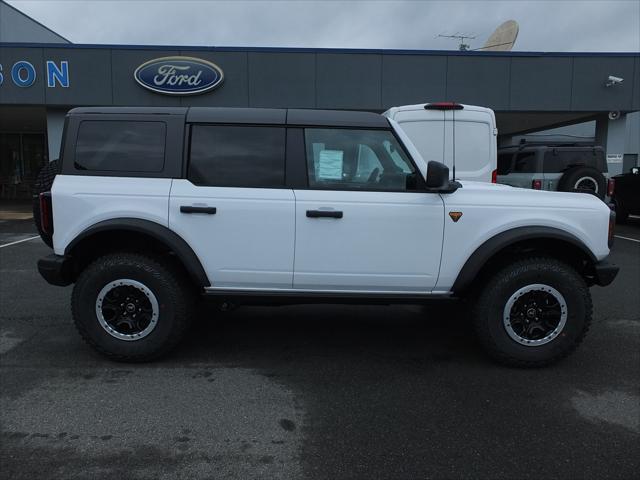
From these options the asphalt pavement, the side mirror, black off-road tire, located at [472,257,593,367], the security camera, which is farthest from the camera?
the security camera

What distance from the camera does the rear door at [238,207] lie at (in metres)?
3.83

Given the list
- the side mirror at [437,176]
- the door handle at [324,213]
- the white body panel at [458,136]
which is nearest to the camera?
the side mirror at [437,176]

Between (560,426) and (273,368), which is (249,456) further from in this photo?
(560,426)

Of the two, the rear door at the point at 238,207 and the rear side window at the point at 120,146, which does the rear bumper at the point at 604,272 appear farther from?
the rear side window at the point at 120,146

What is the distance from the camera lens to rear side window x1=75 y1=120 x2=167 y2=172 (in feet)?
13.0

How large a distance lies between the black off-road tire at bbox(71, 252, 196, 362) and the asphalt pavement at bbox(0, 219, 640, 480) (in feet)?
0.50

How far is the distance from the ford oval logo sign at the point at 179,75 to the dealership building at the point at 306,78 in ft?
0.09

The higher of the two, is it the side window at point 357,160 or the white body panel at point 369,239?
the side window at point 357,160

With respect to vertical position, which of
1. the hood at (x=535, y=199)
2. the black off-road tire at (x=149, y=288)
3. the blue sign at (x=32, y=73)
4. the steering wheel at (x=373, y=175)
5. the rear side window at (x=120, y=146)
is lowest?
the black off-road tire at (x=149, y=288)

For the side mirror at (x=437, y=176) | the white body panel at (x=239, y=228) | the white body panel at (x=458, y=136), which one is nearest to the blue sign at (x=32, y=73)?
the white body panel at (x=458, y=136)

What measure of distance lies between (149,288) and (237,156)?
3.91ft

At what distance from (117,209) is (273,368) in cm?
167

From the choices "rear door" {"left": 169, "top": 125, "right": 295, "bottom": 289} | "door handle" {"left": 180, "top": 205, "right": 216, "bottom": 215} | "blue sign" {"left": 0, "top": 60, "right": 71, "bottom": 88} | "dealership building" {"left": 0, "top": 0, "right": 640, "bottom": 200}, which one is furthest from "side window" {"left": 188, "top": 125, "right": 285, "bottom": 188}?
"blue sign" {"left": 0, "top": 60, "right": 71, "bottom": 88}

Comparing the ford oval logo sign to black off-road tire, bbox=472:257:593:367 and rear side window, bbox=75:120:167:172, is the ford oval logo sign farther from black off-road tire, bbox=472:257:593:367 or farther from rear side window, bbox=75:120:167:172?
black off-road tire, bbox=472:257:593:367
